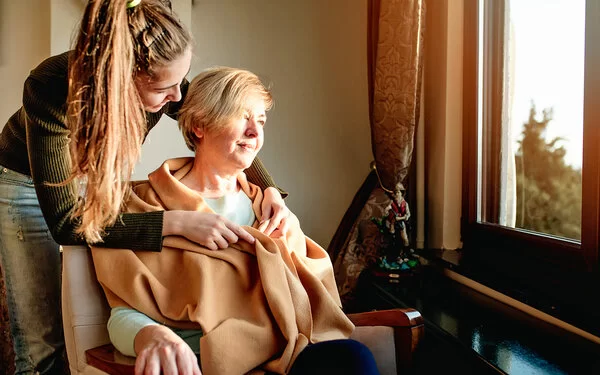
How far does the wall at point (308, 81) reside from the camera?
2.94 m

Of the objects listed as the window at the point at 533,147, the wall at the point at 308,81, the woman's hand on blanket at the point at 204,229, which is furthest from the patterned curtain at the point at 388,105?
the woman's hand on blanket at the point at 204,229

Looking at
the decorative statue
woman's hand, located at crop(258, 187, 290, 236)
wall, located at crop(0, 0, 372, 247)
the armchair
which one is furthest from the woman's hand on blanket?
wall, located at crop(0, 0, 372, 247)

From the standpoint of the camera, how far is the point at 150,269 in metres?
1.23

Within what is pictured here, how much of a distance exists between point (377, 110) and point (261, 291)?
1259 mm

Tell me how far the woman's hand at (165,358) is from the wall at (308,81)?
2.01 m

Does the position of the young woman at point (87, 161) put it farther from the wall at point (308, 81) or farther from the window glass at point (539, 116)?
the wall at point (308, 81)

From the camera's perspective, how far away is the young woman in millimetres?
928

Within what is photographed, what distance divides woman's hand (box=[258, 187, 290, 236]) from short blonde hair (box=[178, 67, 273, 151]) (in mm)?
251

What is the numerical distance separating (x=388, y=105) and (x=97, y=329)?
4.80 ft

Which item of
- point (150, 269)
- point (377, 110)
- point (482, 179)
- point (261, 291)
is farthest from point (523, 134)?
point (150, 269)

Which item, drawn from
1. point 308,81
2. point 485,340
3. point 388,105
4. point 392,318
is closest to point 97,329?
point 392,318

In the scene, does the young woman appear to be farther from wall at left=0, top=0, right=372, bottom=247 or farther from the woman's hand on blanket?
wall at left=0, top=0, right=372, bottom=247

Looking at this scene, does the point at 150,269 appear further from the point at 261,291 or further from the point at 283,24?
the point at 283,24

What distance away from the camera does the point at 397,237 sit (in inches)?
84.6
